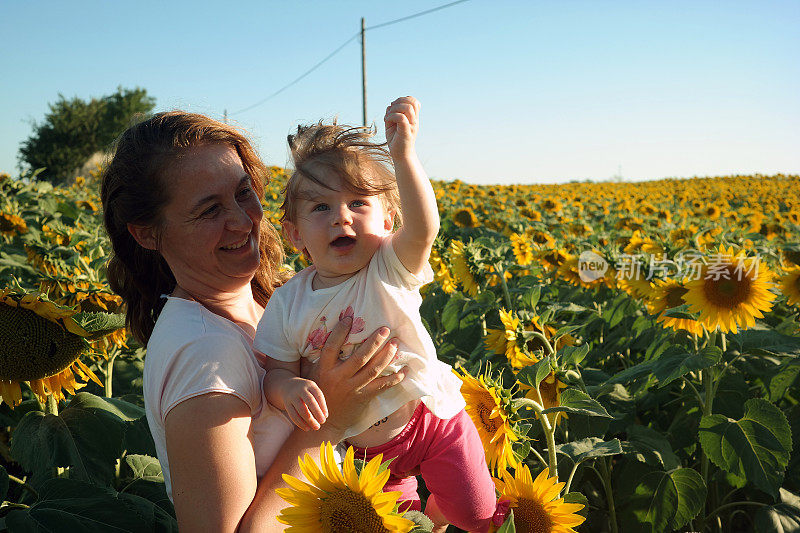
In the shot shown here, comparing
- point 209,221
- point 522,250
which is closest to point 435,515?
point 209,221

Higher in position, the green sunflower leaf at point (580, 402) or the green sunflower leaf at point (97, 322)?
the green sunflower leaf at point (97, 322)

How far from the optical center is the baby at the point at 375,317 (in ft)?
5.08

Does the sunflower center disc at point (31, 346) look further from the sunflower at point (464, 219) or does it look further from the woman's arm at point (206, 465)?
the sunflower at point (464, 219)

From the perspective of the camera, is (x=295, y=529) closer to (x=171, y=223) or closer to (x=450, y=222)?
(x=171, y=223)

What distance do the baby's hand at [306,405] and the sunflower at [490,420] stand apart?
1.49ft

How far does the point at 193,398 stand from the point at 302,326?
1.07 ft

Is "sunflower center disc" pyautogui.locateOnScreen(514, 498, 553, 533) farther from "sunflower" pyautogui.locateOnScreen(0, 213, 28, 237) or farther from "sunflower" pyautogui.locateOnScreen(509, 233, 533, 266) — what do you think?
"sunflower" pyautogui.locateOnScreen(0, 213, 28, 237)

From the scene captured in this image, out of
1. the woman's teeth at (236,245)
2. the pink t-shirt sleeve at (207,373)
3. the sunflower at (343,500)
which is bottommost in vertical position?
the sunflower at (343,500)

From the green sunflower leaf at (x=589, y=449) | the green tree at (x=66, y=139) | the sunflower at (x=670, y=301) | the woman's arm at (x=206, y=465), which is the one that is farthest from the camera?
the green tree at (x=66, y=139)

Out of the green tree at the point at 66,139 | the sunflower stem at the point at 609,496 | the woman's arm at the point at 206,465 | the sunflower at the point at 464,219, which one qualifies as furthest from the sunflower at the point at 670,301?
the green tree at the point at 66,139

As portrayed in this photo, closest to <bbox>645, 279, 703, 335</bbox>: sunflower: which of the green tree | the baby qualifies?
the baby

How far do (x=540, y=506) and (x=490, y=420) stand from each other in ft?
0.93

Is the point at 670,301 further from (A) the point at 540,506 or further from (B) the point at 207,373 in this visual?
(B) the point at 207,373

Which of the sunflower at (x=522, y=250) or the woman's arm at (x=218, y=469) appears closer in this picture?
the woman's arm at (x=218, y=469)
